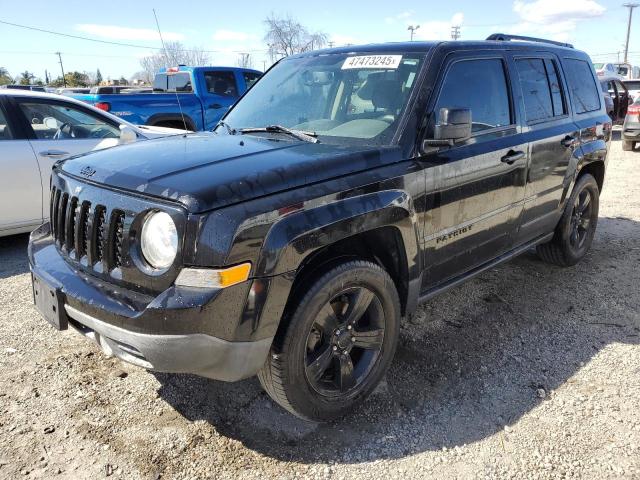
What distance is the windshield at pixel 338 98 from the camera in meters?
3.13

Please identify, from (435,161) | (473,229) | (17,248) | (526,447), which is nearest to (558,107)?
(473,229)

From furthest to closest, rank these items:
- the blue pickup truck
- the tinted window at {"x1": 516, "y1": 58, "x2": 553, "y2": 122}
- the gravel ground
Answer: the blue pickup truck < the tinted window at {"x1": 516, "y1": 58, "x2": 553, "y2": 122} < the gravel ground

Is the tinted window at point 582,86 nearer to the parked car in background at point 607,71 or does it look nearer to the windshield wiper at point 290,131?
the windshield wiper at point 290,131

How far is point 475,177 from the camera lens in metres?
3.36

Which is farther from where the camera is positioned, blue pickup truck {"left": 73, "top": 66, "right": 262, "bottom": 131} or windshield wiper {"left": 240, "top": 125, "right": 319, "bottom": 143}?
blue pickup truck {"left": 73, "top": 66, "right": 262, "bottom": 131}

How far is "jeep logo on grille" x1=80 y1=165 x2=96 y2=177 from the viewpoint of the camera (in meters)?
2.67

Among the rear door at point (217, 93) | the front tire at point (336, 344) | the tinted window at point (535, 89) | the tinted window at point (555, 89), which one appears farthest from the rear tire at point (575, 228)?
the rear door at point (217, 93)

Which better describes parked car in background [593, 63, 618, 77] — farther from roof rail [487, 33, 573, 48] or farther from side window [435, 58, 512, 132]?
side window [435, 58, 512, 132]

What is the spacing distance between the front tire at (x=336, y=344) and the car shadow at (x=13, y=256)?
3.50m

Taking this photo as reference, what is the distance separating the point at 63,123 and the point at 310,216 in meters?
4.34

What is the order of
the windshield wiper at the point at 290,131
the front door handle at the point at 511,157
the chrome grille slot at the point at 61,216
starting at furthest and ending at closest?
1. the front door handle at the point at 511,157
2. the windshield wiper at the point at 290,131
3. the chrome grille slot at the point at 61,216

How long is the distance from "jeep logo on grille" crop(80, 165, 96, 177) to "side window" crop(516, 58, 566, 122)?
2.95 metres

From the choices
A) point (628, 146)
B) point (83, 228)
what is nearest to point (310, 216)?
point (83, 228)

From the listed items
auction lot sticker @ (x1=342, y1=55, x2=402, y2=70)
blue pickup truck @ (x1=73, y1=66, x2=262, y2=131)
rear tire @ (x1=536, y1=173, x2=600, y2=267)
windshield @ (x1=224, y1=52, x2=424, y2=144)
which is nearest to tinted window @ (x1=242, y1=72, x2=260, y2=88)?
blue pickup truck @ (x1=73, y1=66, x2=262, y2=131)
